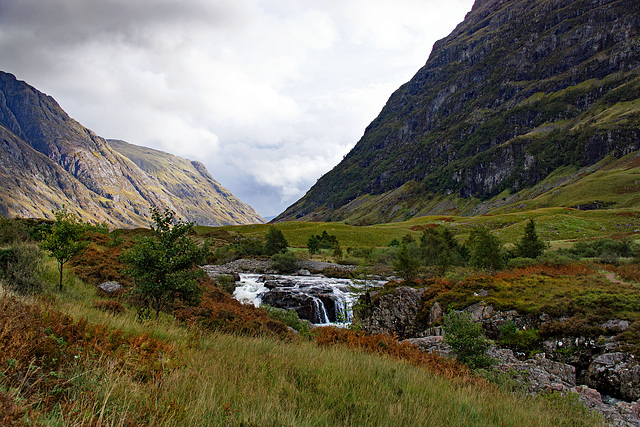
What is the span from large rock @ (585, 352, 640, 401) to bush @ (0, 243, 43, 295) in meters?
17.0

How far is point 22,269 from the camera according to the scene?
33.0 ft

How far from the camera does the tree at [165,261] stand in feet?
31.2

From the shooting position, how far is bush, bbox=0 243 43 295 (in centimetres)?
945

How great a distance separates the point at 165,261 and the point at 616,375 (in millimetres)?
13748

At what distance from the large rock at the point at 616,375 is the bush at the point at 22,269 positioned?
17.0m

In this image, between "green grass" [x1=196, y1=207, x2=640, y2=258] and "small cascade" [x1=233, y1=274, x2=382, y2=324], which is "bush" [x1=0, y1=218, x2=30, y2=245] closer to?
"small cascade" [x1=233, y1=274, x2=382, y2=324]

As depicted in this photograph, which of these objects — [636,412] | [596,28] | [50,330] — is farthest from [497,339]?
[596,28]

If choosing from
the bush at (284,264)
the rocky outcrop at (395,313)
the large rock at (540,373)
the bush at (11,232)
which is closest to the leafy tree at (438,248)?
the bush at (284,264)

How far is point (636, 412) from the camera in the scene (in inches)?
278

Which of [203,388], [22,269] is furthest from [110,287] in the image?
[203,388]

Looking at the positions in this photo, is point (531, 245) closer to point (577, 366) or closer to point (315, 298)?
point (315, 298)

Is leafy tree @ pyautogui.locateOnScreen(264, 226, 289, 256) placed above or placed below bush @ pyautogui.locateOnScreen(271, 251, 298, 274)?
above

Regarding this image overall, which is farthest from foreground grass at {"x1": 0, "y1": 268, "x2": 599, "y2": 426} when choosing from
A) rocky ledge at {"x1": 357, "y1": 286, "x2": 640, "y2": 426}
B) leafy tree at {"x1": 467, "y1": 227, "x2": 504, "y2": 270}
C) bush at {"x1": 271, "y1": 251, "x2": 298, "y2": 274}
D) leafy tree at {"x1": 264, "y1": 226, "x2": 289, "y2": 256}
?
leafy tree at {"x1": 264, "y1": 226, "x2": 289, "y2": 256}

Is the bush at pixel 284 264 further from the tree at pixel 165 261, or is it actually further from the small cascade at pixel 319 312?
the tree at pixel 165 261
